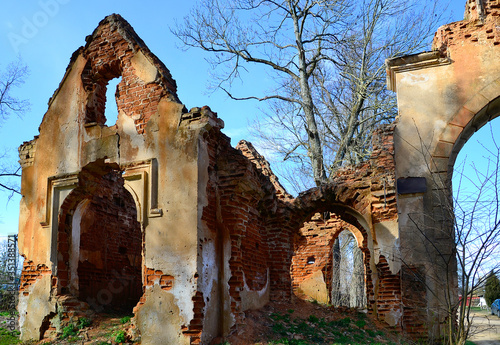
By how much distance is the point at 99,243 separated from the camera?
1080 centimetres

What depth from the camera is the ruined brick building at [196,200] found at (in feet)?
26.7

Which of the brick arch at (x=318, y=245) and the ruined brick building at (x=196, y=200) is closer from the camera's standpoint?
the ruined brick building at (x=196, y=200)

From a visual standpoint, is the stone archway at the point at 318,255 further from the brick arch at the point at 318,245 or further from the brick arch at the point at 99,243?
the brick arch at the point at 99,243

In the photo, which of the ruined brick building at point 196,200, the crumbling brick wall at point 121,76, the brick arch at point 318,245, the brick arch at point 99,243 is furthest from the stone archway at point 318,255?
the crumbling brick wall at point 121,76

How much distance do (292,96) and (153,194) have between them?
11.7 meters

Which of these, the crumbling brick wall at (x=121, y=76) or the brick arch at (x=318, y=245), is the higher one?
the crumbling brick wall at (x=121, y=76)

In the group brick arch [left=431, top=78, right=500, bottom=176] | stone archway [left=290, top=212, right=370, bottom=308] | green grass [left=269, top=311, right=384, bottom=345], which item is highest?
brick arch [left=431, top=78, right=500, bottom=176]

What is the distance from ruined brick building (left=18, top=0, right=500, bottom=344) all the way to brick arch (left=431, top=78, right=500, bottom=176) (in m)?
0.03

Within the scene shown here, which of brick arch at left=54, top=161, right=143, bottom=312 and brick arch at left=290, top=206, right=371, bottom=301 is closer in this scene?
brick arch at left=54, top=161, right=143, bottom=312

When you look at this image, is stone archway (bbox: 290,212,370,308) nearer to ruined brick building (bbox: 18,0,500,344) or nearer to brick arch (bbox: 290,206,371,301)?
brick arch (bbox: 290,206,371,301)

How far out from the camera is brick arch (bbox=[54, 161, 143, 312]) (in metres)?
9.53

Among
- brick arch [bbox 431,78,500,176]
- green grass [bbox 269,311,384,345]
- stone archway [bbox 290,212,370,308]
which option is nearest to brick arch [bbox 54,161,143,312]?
green grass [bbox 269,311,384,345]

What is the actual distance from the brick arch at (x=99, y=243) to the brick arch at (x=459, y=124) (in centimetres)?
692

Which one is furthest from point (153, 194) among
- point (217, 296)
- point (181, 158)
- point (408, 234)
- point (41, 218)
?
point (408, 234)
